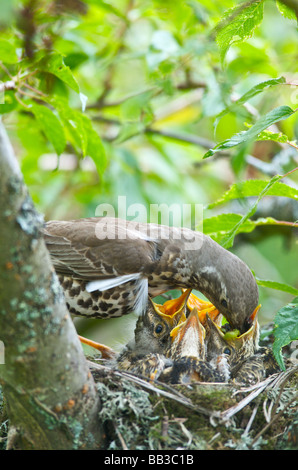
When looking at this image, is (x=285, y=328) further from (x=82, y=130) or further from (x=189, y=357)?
(x=82, y=130)

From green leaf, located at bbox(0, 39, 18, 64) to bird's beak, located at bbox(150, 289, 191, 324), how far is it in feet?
6.06

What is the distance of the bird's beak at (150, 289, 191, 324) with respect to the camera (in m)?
3.95

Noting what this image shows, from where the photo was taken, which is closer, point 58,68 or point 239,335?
point 58,68

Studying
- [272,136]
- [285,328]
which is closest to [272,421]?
[285,328]

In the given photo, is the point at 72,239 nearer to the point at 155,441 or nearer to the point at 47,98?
the point at 47,98

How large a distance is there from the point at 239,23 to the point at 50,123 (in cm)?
147

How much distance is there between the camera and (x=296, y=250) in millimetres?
6168

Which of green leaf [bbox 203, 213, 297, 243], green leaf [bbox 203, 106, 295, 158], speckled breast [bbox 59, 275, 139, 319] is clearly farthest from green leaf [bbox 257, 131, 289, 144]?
speckled breast [bbox 59, 275, 139, 319]

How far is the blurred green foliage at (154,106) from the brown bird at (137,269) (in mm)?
218

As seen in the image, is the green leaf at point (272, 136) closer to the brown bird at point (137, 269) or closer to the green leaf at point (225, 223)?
the green leaf at point (225, 223)

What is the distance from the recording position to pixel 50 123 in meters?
3.59

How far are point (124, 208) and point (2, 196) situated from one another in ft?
11.9
